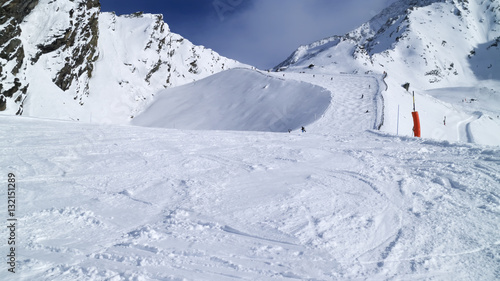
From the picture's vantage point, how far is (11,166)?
7.30 meters

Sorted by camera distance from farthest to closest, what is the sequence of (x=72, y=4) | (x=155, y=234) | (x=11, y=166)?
(x=72, y=4) < (x=11, y=166) < (x=155, y=234)

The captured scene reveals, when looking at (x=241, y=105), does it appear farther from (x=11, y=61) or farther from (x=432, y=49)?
(x=432, y=49)

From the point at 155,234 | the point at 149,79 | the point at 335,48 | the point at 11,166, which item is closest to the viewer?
the point at 155,234

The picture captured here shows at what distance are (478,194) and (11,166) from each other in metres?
10.6

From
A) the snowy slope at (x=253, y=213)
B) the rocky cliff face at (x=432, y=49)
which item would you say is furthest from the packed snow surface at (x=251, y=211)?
the rocky cliff face at (x=432, y=49)

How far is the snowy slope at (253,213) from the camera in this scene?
3564mm

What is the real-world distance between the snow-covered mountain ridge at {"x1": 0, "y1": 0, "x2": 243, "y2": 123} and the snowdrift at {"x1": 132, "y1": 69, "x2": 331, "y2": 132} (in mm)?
6350

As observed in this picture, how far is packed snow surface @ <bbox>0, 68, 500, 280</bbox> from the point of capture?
141 inches

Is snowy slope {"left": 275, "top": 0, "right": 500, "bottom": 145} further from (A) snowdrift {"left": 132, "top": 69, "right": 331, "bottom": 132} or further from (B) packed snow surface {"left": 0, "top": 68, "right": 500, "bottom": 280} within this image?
(B) packed snow surface {"left": 0, "top": 68, "right": 500, "bottom": 280}

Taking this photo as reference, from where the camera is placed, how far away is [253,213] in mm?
5062

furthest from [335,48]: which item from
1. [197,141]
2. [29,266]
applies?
[29,266]

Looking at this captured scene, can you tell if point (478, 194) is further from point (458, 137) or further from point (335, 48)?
point (335, 48)

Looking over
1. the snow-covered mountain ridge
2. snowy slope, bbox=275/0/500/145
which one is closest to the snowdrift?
the snow-covered mountain ridge

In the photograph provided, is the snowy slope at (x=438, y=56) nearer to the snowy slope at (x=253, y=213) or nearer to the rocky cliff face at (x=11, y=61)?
the snowy slope at (x=253, y=213)
